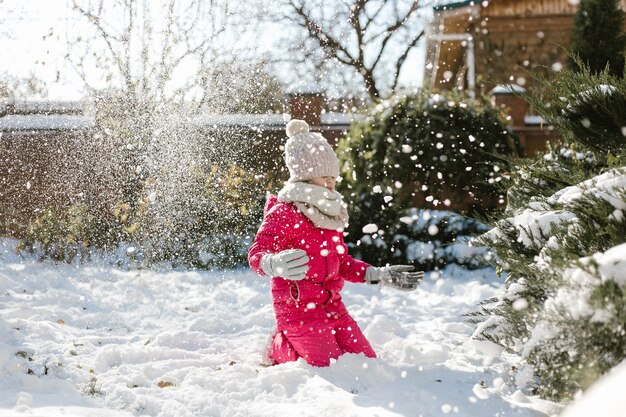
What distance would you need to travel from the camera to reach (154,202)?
7281 mm

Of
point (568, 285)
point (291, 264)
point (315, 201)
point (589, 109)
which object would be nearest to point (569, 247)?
point (568, 285)

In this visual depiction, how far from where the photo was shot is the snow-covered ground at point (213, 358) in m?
2.66

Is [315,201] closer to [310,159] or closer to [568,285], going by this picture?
[310,159]

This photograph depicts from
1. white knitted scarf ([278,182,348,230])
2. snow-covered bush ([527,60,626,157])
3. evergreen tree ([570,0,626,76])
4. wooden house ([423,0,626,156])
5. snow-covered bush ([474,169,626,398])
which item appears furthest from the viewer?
wooden house ([423,0,626,156])

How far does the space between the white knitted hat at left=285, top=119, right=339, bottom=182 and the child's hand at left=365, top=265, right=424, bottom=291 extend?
24.0 inches

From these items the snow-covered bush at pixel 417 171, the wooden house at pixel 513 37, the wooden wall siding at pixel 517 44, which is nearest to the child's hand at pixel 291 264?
the snow-covered bush at pixel 417 171

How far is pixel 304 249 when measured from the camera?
343 centimetres

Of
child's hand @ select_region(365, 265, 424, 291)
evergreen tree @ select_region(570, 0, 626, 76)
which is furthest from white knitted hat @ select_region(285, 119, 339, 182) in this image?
evergreen tree @ select_region(570, 0, 626, 76)

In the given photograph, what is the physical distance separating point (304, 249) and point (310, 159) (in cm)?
50

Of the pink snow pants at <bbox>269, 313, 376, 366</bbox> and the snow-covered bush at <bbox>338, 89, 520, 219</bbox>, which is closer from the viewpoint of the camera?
the pink snow pants at <bbox>269, 313, 376, 366</bbox>

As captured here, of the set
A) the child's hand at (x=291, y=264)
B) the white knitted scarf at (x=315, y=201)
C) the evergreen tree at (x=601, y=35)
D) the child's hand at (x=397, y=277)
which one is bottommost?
the child's hand at (x=397, y=277)

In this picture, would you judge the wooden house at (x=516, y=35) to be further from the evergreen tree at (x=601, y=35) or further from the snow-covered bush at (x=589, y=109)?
the snow-covered bush at (x=589, y=109)

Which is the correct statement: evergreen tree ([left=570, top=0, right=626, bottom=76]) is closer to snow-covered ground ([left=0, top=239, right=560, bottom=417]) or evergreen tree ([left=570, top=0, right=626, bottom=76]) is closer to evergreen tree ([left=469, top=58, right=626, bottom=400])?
snow-covered ground ([left=0, top=239, right=560, bottom=417])

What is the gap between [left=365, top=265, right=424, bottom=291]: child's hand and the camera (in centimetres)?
338
